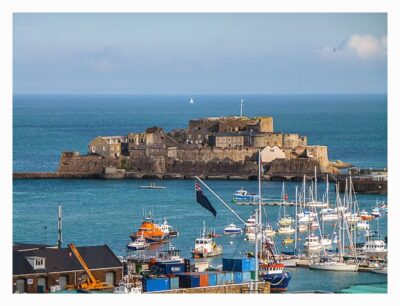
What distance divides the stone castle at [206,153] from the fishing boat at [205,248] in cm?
1482

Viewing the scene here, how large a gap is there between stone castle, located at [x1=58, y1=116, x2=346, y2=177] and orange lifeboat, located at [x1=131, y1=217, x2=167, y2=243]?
41.7ft

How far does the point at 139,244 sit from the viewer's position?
25.8 meters

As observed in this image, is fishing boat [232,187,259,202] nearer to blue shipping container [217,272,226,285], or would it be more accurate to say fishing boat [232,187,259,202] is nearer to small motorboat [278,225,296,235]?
small motorboat [278,225,296,235]

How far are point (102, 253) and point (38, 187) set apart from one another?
1838cm

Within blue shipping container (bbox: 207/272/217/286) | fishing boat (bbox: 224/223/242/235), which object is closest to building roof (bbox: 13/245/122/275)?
blue shipping container (bbox: 207/272/217/286)

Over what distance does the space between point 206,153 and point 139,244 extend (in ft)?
58.1

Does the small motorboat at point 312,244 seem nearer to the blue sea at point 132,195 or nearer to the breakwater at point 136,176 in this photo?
the blue sea at point 132,195

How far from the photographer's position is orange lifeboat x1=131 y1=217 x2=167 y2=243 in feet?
87.9

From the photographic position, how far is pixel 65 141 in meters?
53.7

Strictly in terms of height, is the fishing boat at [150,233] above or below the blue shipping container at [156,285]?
above

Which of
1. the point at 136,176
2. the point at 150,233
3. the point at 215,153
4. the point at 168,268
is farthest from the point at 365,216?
the point at 215,153

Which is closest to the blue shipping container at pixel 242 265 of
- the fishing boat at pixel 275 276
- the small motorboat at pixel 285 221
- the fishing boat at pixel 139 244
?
the fishing boat at pixel 275 276

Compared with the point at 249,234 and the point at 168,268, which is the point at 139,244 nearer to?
the point at 249,234

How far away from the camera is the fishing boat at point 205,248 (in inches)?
966
